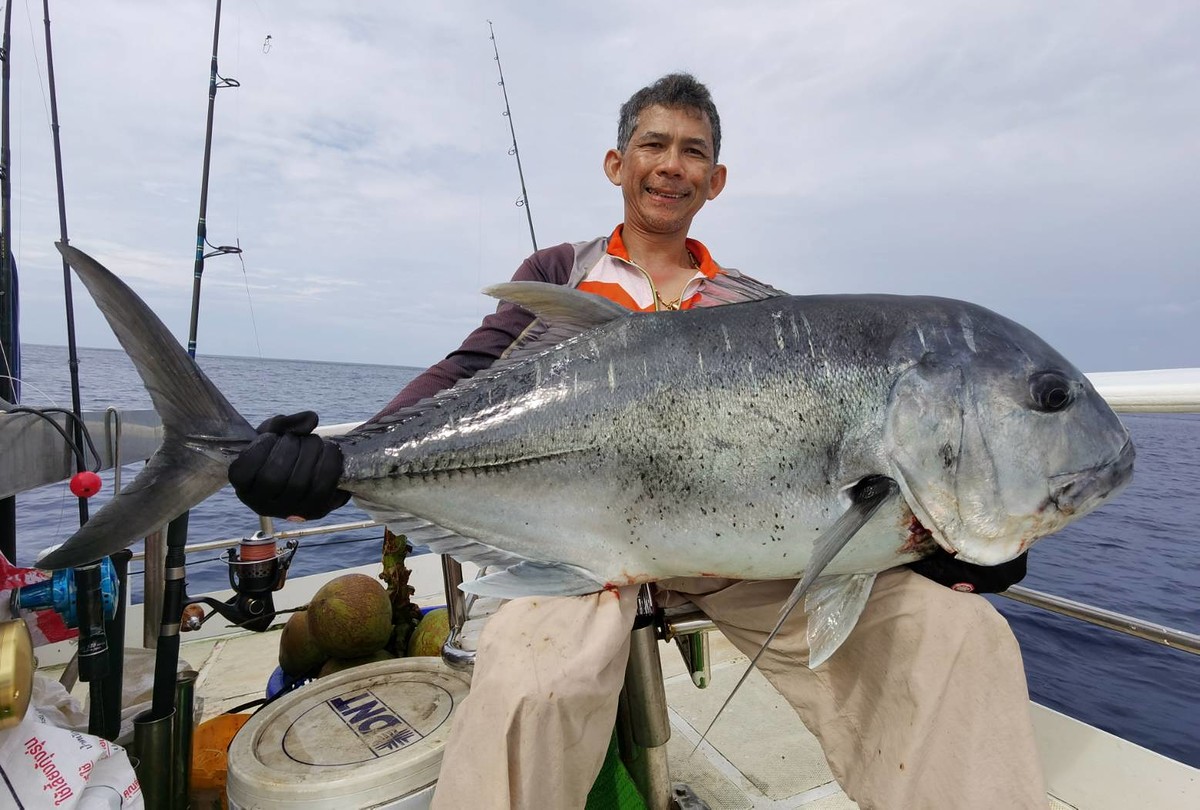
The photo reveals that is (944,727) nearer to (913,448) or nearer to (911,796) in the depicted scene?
(911,796)

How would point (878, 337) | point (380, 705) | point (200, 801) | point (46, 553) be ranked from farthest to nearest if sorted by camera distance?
1. point (200, 801)
2. point (380, 705)
3. point (878, 337)
4. point (46, 553)

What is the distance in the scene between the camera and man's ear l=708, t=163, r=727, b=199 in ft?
8.29

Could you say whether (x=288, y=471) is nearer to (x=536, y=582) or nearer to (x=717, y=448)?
(x=536, y=582)

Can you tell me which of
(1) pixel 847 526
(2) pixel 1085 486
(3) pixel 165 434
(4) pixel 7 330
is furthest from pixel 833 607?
(4) pixel 7 330

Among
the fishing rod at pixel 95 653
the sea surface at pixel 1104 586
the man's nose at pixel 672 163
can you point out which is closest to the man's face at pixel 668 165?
the man's nose at pixel 672 163

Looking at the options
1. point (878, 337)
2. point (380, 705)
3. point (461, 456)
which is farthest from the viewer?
point (380, 705)

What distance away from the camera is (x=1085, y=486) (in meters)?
1.46

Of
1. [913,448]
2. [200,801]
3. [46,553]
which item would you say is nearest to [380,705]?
[200,801]

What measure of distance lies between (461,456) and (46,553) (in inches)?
34.9

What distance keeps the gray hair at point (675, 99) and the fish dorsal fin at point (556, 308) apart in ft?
3.19

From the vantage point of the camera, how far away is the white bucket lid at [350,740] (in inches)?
60.6

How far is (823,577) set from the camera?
1.62 m

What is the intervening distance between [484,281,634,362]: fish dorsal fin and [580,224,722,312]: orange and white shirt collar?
1.72 ft

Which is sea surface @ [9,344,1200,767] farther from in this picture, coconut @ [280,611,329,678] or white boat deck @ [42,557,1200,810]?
white boat deck @ [42,557,1200,810]
